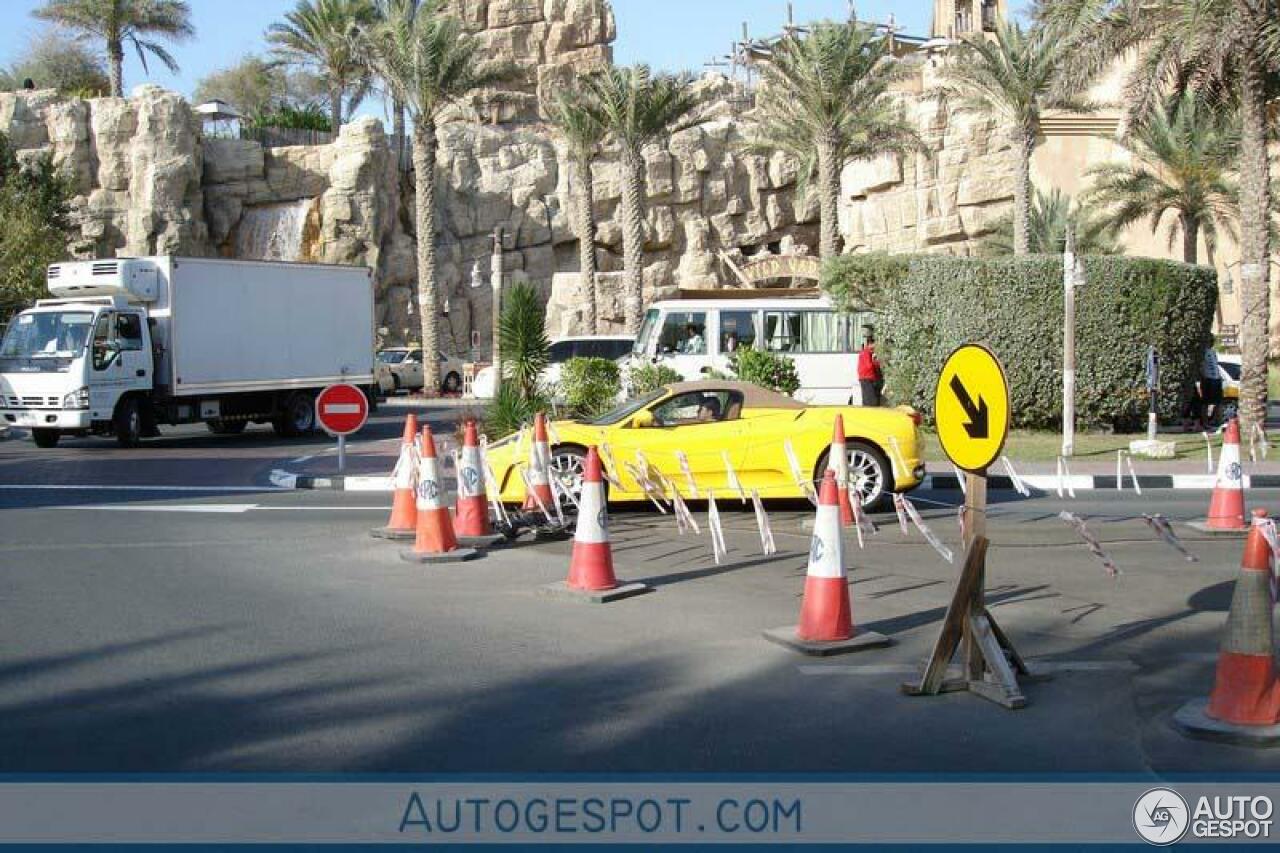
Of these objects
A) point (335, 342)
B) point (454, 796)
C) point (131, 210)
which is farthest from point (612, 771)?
point (131, 210)

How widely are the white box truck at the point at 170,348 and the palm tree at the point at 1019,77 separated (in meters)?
18.7

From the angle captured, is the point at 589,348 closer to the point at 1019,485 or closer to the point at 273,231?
the point at 1019,485

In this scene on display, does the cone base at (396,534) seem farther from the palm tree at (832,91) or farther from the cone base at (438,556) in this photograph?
the palm tree at (832,91)

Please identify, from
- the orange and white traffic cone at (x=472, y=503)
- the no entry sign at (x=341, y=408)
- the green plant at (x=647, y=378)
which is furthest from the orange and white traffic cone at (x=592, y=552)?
the green plant at (x=647, y=378)

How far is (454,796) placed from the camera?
498 centimetres

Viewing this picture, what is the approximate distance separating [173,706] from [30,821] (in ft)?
4.93

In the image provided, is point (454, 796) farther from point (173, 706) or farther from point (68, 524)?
point (68, 524)

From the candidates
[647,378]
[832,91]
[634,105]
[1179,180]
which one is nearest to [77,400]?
[647,378]

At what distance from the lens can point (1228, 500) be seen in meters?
11.6

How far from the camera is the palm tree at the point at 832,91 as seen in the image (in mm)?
33750

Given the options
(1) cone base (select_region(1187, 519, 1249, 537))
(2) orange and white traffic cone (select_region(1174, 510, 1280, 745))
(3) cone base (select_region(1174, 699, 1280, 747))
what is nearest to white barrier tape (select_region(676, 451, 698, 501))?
(1) cone base (select_region(1187, 519, 1249, 537))

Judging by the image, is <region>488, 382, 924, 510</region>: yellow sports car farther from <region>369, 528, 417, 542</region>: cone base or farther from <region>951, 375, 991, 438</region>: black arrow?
<region>951, 375, 991, 438</region>: black arrow

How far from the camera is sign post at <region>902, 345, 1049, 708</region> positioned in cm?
623

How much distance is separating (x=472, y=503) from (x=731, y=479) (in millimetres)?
2640
